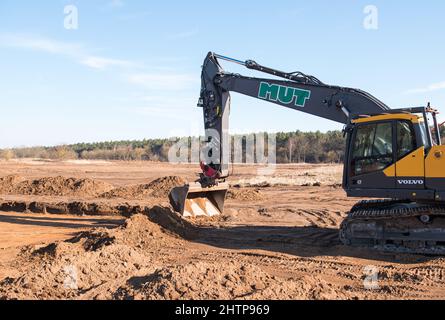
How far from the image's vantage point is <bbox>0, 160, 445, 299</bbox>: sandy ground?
6.11m

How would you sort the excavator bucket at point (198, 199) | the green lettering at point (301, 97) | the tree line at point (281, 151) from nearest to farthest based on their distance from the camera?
the green lettering at point (301, 97) < the excavator bucket at point (198, 199) < the tree line at point (281, 151)

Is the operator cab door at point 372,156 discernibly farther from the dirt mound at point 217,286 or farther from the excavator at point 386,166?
the dirt mound at point 217,286

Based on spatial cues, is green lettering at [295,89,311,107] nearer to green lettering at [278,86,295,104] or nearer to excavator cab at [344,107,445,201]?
green lettering at [278,86,295,104]

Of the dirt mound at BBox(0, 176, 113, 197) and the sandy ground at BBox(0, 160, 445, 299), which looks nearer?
the sandy ground at BBox(0, 160, 445, 299)

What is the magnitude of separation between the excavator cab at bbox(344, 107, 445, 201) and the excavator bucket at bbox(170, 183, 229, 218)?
15.1ft

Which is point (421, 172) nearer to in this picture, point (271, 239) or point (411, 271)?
point (411, 271)

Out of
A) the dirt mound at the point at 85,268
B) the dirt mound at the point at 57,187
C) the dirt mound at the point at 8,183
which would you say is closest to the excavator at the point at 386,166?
the dirt mound at the point at 85,268

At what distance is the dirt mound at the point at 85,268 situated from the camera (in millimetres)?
6230

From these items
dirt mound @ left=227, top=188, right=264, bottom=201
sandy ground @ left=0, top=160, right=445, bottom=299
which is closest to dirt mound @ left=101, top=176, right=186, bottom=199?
dirt mound @ left=227, top=188, right=264, bottom=201

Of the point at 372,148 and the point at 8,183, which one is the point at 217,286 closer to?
the point at 372,148

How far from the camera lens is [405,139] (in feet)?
29.7

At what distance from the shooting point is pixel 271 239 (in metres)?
11.3

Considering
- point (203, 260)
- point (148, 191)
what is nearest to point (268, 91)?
point (203, 260)

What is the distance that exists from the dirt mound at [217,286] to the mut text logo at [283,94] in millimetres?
5588
